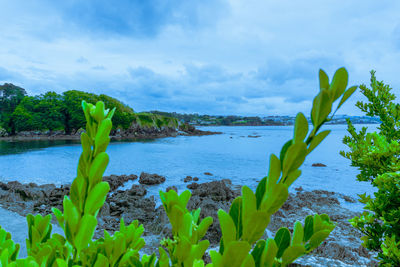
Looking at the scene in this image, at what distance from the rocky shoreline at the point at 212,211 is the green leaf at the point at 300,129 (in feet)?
12.7

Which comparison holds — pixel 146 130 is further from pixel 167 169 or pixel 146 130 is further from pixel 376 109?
pixel 376 109

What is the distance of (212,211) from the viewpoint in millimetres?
6746

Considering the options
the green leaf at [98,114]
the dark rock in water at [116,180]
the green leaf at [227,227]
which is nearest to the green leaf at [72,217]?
the green leaf at [98,114]

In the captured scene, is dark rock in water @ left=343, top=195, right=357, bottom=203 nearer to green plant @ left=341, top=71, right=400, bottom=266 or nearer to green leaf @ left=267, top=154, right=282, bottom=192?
green plant @ left=341, top=71, right=400, bottom=266

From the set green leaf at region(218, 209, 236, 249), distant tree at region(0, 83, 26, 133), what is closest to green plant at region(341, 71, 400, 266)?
green leaf at region(218, 209, 236, 249)

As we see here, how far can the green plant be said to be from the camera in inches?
74.7

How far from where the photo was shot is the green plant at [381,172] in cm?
190

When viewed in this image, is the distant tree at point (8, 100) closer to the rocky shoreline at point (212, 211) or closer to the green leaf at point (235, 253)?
the rocky shoreline at point (212, 211)

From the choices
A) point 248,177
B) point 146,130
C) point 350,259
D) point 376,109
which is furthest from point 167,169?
point 146,130

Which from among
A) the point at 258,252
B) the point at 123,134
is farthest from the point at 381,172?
the point at 123,134

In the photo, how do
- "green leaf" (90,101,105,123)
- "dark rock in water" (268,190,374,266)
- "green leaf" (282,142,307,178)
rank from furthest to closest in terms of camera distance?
1. "dark rock in water" (268,190,374,266)
2. "green leaf" (90,101,105,123)
3. "green leaf" (282,142,307,178)

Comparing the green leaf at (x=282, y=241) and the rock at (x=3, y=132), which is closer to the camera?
the green leaf at (x=282, y=241)

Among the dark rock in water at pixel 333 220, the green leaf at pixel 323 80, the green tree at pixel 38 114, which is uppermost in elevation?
the green tree at pixel 38 114

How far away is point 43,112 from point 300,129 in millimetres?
51214
